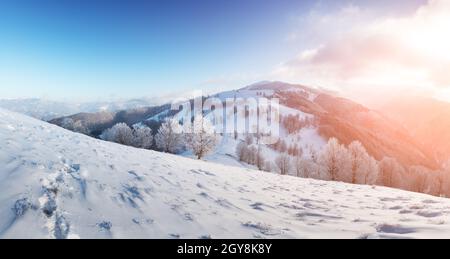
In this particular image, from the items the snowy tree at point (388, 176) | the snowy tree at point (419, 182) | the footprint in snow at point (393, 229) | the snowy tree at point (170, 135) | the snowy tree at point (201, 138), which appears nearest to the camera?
the footprint in snow at point (393, 229)

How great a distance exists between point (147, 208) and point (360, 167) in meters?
60.4

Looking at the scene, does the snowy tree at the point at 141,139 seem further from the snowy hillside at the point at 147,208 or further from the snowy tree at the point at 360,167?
the snowy hillside at the point at 147,208

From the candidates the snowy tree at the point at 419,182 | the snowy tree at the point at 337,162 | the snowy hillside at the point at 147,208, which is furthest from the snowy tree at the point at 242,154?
the snowy hillside at the point at 147,208

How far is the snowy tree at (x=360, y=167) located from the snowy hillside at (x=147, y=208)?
1885 inches

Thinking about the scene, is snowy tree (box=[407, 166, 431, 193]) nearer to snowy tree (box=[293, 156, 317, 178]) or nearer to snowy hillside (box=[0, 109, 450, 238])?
snowy tree (box=[293, 156, 317, 178])

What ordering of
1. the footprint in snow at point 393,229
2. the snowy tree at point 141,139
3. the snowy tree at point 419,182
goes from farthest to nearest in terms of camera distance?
the snowy tree at point 419,182 → the snowy tree at point 141,139 → the footprint in snow at point 393,229

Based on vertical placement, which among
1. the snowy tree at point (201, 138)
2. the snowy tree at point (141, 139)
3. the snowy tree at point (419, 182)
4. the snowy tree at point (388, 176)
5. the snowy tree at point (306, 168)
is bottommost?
the snowy tree at point (419, 182)

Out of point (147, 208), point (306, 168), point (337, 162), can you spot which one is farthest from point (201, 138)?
point (147, 208)

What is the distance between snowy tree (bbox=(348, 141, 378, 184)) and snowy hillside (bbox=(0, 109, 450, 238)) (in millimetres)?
47871

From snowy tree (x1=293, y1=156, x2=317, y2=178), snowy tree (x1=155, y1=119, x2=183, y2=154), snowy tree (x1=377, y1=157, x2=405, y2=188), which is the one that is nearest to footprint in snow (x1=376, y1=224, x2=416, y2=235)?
snowy tree (x1=155, y1=119, x2=183, y2=154)

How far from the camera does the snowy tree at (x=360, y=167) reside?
58737 mm

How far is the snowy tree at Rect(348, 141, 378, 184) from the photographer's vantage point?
193 feet
